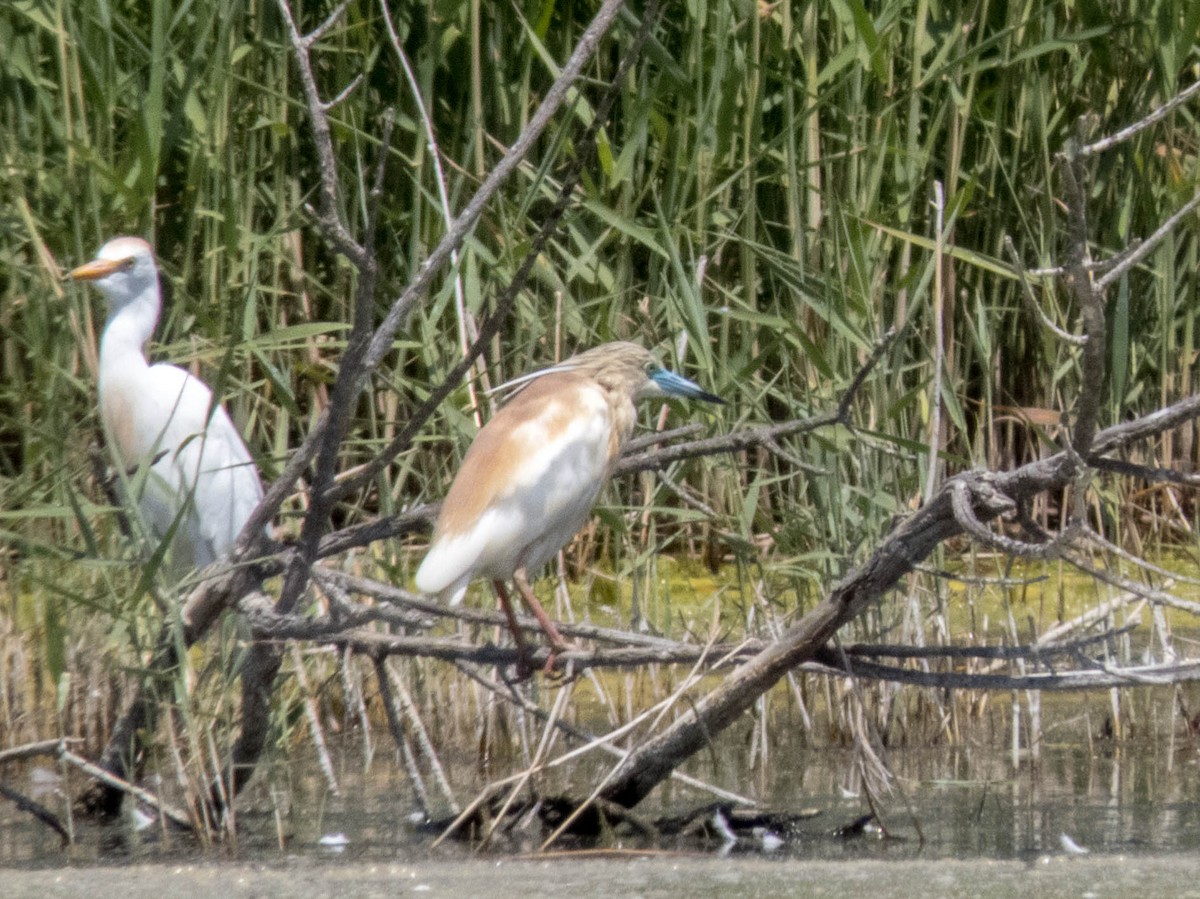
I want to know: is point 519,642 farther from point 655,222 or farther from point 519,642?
point 655,222

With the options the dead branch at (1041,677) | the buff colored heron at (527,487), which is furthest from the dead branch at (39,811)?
the dead branch at (1041,677)

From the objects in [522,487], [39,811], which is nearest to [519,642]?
[522,487]

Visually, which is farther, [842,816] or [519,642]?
[842,816]

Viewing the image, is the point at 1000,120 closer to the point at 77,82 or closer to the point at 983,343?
the point at 983,343

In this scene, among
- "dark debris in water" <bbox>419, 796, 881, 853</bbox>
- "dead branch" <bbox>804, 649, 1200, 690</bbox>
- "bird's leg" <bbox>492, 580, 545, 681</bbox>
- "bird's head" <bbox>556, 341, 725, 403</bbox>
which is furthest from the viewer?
"bird's head" <bbox>556, 341, 725, 403</bbox>

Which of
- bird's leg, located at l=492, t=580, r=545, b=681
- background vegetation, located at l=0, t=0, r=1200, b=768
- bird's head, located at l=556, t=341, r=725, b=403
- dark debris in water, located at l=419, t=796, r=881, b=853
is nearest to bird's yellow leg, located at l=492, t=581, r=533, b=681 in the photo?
bird's leg, located at l=492, t=580, r=545, b=681

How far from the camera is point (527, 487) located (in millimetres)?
3092

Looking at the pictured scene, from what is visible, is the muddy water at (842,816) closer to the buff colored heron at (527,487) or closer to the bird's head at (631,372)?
the buff colored heron at (527,487)

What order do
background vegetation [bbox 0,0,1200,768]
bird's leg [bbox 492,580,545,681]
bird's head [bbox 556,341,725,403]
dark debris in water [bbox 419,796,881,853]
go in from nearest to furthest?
bird's leg [bbox 492,580,545,681], dark debris in water [bbox 419,796,881,853], bird's head [bbox 556,341,725,403], background vegetation [bbox 0,0,1200,768]

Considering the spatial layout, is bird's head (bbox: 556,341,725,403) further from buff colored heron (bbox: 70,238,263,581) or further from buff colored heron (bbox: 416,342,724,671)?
buff colored heron (bbox: 70,238,263,581)

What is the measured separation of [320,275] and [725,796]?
6.20 ft

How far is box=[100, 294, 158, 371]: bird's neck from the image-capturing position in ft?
12.1

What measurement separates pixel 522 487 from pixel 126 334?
1.09 metres

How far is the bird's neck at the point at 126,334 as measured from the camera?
3.69 meters
